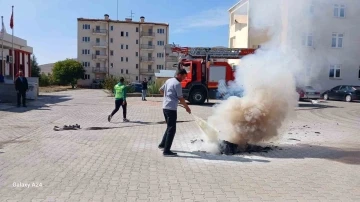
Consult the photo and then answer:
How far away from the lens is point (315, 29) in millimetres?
9180

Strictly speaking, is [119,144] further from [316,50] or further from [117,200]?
[316,50]

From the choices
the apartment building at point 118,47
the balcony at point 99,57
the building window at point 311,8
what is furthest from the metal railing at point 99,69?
the building window at point 311,8

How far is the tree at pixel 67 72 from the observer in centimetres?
6406

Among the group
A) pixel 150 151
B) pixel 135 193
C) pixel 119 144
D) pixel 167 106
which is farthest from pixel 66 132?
pixel 135 193

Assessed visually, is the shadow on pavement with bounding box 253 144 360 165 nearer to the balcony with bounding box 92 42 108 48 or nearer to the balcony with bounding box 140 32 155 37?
the balcony with bounding box 140 32 155 37

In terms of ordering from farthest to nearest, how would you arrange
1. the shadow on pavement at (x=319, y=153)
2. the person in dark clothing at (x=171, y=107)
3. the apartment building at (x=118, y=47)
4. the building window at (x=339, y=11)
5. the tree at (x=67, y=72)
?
1. the apartment building at (x=118, y=47)
2. the tree at (x=67, y=72)
3. the building window at (x=339, y=11)
4. the shadow on pavement at (x=319, y=153)
5. the person in dark clothing at (x=171, y=107)

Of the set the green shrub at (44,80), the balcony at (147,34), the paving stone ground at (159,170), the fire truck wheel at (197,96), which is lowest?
the paving stone ground at (159,170)

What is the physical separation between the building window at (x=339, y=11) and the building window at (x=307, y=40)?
0.96 m

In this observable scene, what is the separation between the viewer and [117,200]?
14.2 feet

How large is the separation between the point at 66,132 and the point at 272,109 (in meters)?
5.75

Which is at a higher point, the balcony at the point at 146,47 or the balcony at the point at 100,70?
the balcony at the point at 146,47

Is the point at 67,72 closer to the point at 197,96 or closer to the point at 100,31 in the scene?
the point at 100,31

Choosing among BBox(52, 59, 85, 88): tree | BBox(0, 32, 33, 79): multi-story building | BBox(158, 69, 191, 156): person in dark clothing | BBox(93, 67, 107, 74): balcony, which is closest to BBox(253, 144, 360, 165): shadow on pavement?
BBox(158, 69, 191, 156): person in dark clothing

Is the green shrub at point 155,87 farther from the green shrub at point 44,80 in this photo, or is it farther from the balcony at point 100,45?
the balcony at point 100,45
